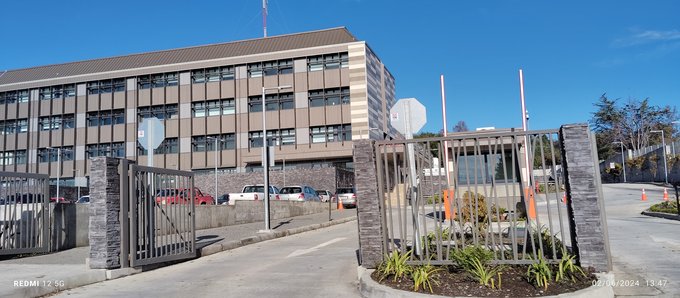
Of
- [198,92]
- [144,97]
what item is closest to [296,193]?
[198,92]

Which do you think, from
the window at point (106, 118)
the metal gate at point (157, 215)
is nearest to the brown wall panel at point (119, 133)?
the window at point (106, 118)

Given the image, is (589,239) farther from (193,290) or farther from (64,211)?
(64,211)

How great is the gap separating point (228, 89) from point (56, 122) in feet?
71.3

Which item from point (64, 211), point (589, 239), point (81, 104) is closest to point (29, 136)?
point (81, 104)

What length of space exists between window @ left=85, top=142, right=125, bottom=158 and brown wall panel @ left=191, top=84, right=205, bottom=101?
9.96 meters

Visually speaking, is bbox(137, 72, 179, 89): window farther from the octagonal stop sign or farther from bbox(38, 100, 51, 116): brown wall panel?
the octagonal stop sign

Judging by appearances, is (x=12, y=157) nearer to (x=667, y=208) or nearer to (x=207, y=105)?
(x=207, y=105)

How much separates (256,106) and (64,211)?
41286 millimetres

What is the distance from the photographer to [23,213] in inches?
444

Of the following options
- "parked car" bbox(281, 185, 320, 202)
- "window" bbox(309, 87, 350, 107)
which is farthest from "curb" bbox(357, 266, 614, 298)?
"window" bbox(309, 87, 350, 107)

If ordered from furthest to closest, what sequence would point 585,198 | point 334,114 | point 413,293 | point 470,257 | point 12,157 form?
1. point 12,157
2. point 334,114
3. point 470,257
4. point 585,198
5. point 413,293

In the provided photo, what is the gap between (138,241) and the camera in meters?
9.46

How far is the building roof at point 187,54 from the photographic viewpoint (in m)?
52.6

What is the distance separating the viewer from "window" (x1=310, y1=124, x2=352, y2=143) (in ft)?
166
